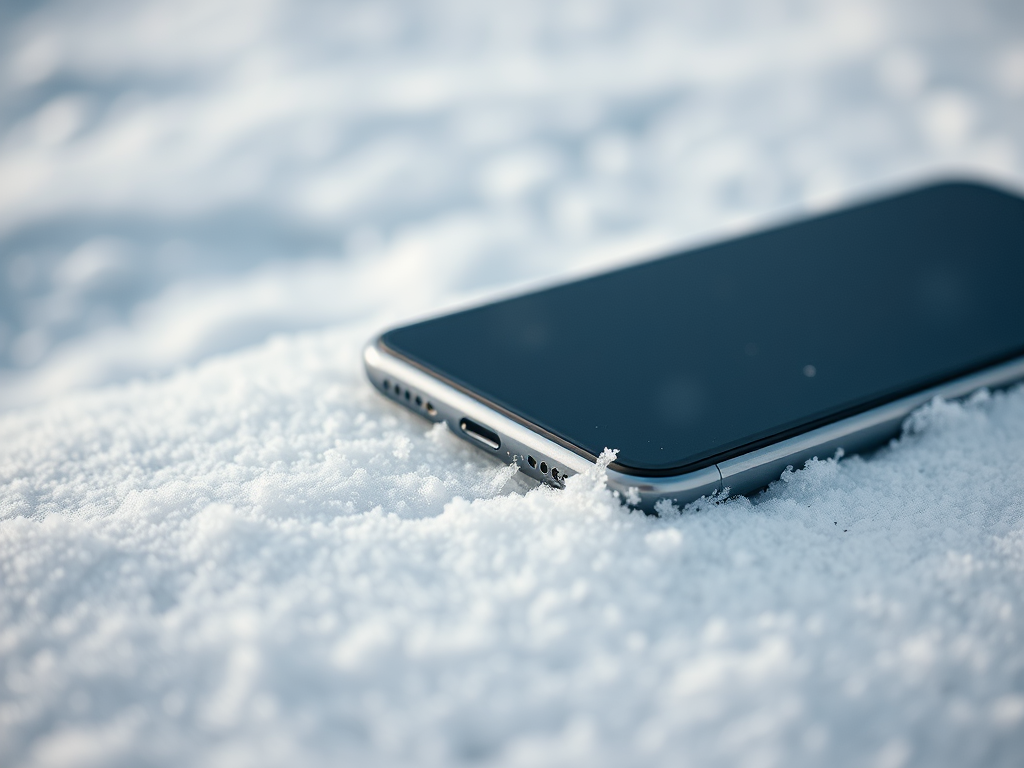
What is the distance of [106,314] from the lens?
4.25 feet

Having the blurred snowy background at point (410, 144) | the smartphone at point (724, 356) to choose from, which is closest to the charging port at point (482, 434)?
the smartphone at point (724, 356)

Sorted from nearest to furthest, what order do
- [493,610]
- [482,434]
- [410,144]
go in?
[493,610]
[482,434]
[410,144]

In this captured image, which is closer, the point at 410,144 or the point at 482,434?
the point at 482,434

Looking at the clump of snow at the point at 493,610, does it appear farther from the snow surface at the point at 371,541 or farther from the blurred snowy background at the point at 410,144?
the blurred snowy background at the point at 410,144

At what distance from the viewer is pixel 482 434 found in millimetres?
666

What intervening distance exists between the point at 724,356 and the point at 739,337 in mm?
38

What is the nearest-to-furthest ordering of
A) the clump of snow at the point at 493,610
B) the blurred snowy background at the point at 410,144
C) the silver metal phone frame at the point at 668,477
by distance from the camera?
the clump of snow at the point at 493,610 < the silver metal phone frame at the point at 668,477 < the blurred snowy background at the point at 410,144

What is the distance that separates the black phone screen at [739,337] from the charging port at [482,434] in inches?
0.9

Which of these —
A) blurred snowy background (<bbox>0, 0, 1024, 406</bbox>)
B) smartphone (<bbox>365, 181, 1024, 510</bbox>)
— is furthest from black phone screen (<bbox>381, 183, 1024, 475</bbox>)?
blurred snowy background (<bbox>0, 0, 1024, 406</bbox>)

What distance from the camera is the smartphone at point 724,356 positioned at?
2.02ft

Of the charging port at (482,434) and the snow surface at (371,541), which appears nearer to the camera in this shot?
the snow surface at (371,541)

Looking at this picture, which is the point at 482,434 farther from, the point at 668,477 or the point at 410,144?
the point at 410,144

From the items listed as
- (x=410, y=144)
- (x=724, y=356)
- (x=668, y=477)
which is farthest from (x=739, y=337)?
(x=410, y=144)

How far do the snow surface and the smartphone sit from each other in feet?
0.09
